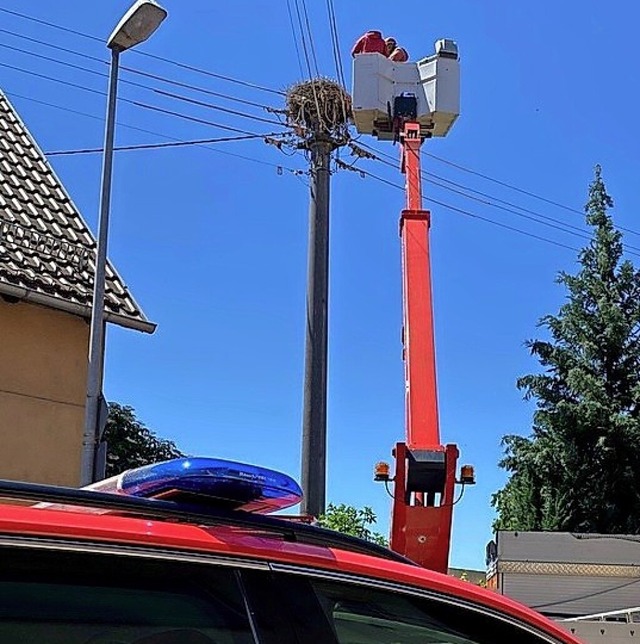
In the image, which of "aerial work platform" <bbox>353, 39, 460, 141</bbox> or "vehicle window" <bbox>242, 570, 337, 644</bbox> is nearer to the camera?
"vehicle window" <bbox>242, 570, 337, 644</bbox>

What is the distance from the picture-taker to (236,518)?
2178 millimetres

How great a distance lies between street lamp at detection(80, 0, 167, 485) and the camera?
7.97m

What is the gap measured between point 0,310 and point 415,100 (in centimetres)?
501

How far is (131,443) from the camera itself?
1033 inches

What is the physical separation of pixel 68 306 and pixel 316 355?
561 cm

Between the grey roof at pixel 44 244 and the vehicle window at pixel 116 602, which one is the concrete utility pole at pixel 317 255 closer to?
the grey roof at pixel 44 244

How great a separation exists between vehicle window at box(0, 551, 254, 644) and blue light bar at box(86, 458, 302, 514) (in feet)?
0.87

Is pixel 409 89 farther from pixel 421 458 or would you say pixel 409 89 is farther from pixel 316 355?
pixel 421 458

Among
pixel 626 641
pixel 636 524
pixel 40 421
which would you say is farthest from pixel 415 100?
pixel 636 524

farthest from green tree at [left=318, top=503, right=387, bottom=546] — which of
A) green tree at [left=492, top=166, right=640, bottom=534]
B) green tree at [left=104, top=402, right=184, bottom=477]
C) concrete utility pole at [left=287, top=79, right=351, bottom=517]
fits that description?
green tree at [left=104, top=402, right=184, bottom=477]

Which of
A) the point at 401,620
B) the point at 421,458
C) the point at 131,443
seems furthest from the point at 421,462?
the point at 131,443

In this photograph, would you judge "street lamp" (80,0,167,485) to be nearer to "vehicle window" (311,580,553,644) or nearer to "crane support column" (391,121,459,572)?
"crane support column" (391,121,459,572)

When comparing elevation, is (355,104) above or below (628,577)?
above

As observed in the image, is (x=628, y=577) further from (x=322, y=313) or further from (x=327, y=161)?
(x=327, y=161)
